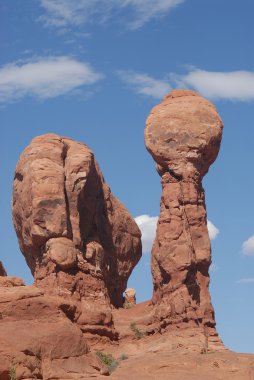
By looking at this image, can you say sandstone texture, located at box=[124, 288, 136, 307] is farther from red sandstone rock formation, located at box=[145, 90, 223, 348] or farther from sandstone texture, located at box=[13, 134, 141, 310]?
red sandstone rock formation, located at box=[145, 90, 223, 348]

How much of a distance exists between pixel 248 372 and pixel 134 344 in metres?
11.1

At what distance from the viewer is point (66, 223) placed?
5059cm

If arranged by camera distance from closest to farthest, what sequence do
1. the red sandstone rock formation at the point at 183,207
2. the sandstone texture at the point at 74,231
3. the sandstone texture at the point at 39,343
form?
1. the sandstone texture at the point at 39,343
2. the sandstone texture at the point at 74,231
3. the red sandstone rock formation at the point at 183,207

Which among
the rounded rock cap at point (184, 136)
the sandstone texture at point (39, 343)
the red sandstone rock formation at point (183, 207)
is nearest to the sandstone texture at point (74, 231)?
the red sandstone rock formation at point (183, 207)

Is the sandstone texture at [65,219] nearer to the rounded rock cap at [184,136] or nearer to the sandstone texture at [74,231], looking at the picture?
the sandstone texture at [74,231]

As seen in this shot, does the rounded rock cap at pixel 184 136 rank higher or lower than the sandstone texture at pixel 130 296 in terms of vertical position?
higher

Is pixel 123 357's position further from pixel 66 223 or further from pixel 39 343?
pixel 39 343

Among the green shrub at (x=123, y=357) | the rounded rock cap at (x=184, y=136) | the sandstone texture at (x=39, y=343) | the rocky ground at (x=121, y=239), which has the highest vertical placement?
the rounded rock cap at (x=184, y=136)

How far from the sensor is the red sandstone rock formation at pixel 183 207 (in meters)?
50.7

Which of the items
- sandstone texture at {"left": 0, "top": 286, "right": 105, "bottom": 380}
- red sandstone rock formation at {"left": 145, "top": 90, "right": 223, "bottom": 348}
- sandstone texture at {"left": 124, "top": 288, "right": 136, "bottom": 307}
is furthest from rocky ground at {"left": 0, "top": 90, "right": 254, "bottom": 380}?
sandstone texture at {"left": 0, "top": 286, "right": 105, "bottom": 380}

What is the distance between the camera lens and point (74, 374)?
23109mm

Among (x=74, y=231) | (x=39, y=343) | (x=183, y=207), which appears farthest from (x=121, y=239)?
(x=39, y=343)

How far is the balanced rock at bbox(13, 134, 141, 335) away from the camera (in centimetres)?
4966

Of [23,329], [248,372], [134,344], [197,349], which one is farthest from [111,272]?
[23,329]
